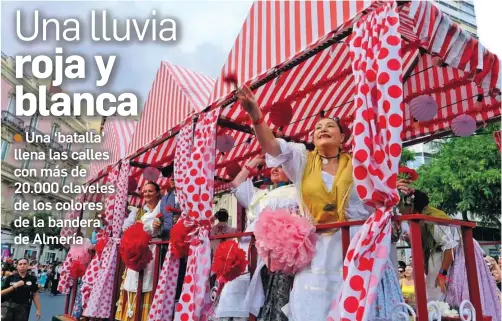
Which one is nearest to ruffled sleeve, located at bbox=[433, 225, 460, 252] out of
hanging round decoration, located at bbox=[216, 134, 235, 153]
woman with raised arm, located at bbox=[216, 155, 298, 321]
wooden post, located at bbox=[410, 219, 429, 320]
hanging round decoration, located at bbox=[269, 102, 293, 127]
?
woman with raised arm, located at bbox=[216, 155, 298, 321]

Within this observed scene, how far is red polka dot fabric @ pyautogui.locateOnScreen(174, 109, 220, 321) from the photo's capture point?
3645 mm

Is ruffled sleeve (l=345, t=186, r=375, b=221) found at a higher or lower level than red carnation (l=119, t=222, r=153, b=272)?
higher

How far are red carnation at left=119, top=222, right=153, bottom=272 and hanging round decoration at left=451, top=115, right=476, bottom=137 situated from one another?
3.81 m

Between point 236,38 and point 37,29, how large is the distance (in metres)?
2.03

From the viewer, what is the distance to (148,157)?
670 centimetres

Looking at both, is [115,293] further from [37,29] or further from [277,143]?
[277,143]

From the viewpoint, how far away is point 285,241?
100 inches

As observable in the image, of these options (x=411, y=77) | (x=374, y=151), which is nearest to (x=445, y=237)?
(x=374, y=151)

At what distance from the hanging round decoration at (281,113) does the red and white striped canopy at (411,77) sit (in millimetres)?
69

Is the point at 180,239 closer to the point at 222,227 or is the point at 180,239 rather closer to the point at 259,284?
the point at 259,284

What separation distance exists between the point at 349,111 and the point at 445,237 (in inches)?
94.7

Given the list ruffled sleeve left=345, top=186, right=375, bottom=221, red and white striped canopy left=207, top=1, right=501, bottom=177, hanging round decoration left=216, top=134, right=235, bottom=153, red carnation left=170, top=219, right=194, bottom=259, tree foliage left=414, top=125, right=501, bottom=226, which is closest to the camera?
ruffled sleeve left=345, top=186, right=375, bottom=221

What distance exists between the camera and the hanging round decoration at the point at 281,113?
16.9ft

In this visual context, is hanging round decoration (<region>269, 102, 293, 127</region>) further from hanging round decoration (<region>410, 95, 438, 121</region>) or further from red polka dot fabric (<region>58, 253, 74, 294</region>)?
red polka dot fabric (<region>58, 253, 74, 294</region>)
